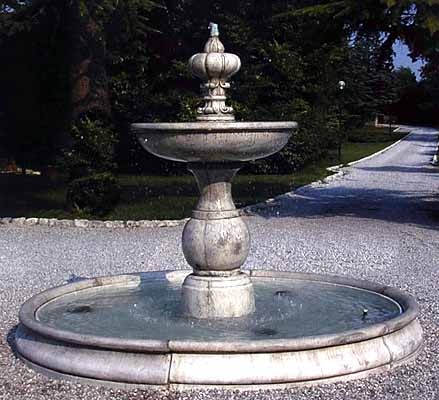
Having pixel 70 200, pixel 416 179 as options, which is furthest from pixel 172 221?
pixel 416 179

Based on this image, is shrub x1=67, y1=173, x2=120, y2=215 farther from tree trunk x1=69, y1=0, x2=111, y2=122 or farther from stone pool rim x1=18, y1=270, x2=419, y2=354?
stone pool rim x1=18, y1=270, x2=419, y2=354

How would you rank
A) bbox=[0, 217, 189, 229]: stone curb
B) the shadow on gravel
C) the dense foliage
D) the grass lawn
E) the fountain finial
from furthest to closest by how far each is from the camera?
the dense foliage < the grass lawn < the shadow on gravel < bbox=[0, 217, 189, 229]: stone curb < the fountain finial

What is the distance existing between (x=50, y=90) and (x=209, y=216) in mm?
18606

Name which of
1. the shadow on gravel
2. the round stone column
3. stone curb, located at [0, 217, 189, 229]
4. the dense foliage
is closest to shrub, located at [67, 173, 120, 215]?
the dense foliage

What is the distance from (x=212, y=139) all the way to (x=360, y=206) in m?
12.0

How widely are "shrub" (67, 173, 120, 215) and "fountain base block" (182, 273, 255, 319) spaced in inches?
356

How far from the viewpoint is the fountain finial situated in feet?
22.5

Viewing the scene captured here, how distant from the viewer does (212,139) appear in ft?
21.2

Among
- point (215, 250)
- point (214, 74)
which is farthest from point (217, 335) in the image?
point (214, 74)

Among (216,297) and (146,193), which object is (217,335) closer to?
(216,297)

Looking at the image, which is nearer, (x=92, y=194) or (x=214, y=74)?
(x=214, y=74)

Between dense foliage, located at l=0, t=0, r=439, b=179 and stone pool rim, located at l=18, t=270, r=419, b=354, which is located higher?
dense foliage, located at l=0, t=0, r=439, b=179

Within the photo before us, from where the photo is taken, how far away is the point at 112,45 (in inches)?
801

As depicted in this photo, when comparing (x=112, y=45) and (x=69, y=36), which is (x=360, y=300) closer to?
(x=69, y=36)
